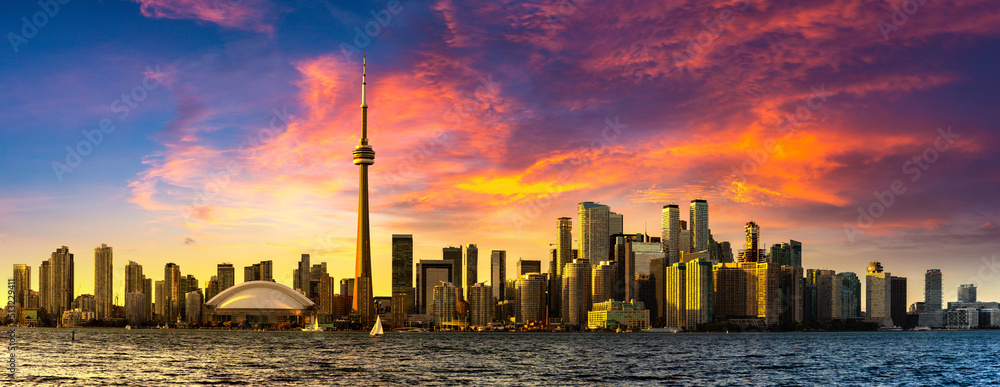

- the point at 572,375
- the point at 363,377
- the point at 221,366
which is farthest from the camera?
the point at 221,366

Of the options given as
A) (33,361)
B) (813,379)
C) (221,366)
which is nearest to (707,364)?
(813,379)

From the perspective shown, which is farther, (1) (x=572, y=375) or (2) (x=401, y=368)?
(2) (x=401, y=368)

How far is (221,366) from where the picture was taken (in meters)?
130

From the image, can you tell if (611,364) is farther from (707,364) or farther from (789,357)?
(789,357)

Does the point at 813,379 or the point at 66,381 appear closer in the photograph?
the point at 66,381

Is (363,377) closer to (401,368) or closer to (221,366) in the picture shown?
(401,368)

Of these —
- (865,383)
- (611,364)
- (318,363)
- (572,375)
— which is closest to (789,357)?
(611,364)

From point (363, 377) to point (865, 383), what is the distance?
64285mm

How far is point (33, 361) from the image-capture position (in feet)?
440

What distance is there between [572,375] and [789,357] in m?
76.6

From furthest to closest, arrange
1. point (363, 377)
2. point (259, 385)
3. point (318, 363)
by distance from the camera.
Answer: point (318, 363)
point (363, 377)
point (259, 385)

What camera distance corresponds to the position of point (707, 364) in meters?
148

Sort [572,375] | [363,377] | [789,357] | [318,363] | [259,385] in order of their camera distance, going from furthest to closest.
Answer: [789,357]
[318,363]
[572,375]
[363,377]
[259,385]

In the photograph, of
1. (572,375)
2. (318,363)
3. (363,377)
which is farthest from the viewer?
(318,363)
